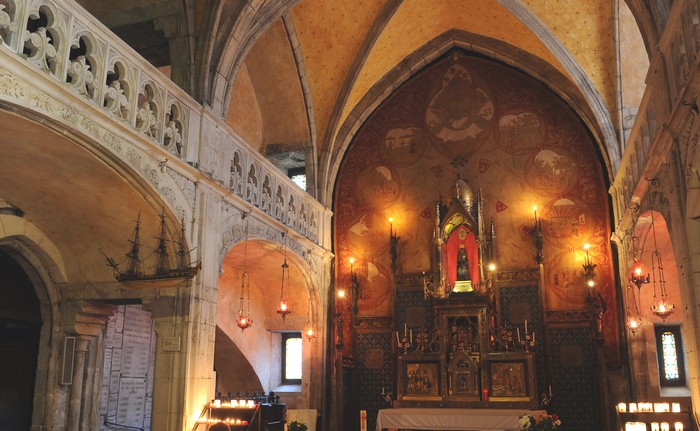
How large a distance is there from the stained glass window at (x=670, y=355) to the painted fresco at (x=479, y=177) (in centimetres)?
163

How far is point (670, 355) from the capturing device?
14.8m

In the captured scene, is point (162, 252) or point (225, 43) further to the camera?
point (225, 43)

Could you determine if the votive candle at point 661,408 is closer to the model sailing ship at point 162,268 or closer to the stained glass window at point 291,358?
the model sailing ship at point 162,268

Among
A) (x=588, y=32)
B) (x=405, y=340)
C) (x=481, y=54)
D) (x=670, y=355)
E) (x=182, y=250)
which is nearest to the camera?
(x=182, y=250)

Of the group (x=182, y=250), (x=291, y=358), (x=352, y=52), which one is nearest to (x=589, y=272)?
(x=352, y=52)

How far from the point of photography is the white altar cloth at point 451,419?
42.0 feet

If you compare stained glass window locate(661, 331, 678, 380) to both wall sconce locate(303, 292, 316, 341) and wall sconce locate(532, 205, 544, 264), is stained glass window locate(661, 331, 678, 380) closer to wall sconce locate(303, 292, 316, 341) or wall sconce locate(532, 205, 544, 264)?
wall sconce locate(532, 205, 544, 264)

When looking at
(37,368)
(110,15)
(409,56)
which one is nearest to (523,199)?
(409,56)

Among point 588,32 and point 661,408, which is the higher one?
point 588,32

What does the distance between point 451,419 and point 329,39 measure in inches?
351

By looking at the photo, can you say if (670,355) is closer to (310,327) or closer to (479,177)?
(479,177)

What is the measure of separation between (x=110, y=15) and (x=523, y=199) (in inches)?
389

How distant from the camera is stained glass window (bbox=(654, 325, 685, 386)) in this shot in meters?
14.6

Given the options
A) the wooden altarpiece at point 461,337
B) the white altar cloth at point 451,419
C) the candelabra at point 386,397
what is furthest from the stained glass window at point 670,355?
the candelabra at point 386,397
